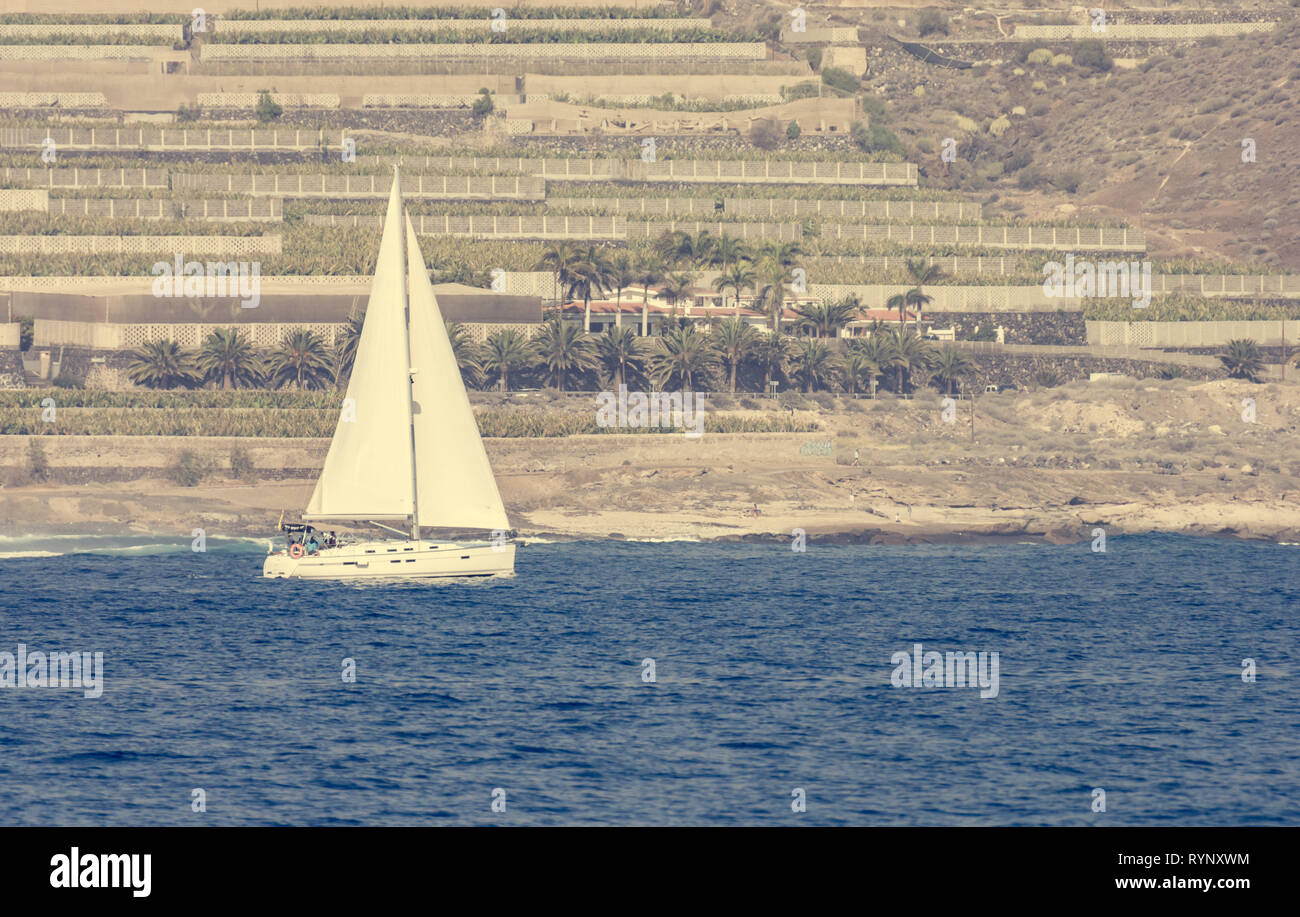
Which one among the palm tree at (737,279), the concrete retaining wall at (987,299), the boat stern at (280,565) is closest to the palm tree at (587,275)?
the palm tree at (737,279)

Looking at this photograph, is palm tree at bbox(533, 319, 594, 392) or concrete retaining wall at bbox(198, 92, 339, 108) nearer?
palm tree at bbox(533, 319, 594, 392)

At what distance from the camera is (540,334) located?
12912cm

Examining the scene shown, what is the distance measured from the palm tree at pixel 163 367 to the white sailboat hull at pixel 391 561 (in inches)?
1270

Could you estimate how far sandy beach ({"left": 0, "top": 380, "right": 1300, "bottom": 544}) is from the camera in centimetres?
11125

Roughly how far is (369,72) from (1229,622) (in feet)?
343

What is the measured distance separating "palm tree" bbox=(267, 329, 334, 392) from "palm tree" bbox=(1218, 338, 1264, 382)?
174ft

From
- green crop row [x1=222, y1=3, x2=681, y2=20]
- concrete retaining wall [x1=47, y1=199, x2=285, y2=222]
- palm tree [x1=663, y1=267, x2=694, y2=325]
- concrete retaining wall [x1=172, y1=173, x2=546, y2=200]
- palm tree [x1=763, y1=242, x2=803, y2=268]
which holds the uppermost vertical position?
green crop row [x1=222, y1=3, x2=681, y2=20]

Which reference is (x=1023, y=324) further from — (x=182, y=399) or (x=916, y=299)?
(x=182, y=399)

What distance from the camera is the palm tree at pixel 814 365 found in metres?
131

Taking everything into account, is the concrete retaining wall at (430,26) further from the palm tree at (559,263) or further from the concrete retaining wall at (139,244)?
the palm tree at (559,263)

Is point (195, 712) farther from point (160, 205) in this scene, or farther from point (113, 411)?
point (160, 205)

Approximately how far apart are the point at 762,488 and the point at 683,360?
15912mm

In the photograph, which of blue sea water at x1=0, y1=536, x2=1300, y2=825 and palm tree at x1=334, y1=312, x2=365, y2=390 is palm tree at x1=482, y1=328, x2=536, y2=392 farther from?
blue sea water at x1=0, y1=536, x2=1300, y2=825

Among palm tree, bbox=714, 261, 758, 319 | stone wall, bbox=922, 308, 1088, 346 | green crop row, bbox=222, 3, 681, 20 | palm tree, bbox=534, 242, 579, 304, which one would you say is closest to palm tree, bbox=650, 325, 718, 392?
palm tree, bbox=534, 242, 579, 304
